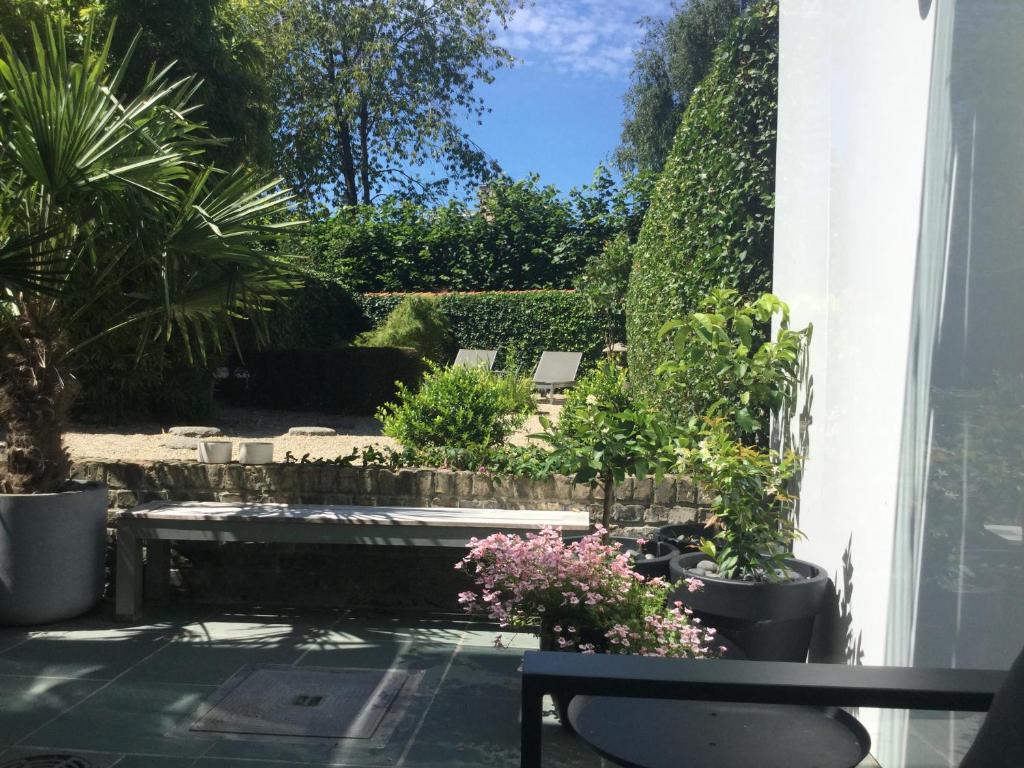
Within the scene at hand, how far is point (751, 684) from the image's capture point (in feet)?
4.32

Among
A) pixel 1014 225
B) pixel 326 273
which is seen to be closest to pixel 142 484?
pixel 1014 225

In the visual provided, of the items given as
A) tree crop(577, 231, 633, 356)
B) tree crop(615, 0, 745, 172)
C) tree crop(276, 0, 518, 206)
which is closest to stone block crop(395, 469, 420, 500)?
tree crop(577, 231, 633, 356)

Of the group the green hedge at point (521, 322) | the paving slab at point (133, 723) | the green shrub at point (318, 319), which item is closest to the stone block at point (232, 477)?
the paving slab at point (133, 723)

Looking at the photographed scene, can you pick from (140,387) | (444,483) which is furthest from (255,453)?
(140,387)

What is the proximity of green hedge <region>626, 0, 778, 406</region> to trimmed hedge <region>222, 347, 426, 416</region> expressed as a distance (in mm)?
7124

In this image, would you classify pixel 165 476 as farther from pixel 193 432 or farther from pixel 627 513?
pixel 193 432

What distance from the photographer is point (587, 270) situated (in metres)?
14.8

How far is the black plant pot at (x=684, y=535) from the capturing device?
154 inches

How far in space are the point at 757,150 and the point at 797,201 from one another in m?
0.82

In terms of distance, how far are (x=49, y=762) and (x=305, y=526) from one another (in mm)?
1562

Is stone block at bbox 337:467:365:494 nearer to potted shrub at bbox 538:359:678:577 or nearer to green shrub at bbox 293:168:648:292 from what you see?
potted shrub at bbox 538:359:678:577

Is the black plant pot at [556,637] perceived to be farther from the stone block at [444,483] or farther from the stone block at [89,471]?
the stone block at [89,471]

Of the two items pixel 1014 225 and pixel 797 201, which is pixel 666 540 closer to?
pixel 797 201

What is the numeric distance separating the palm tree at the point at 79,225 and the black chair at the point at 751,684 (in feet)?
9.15
